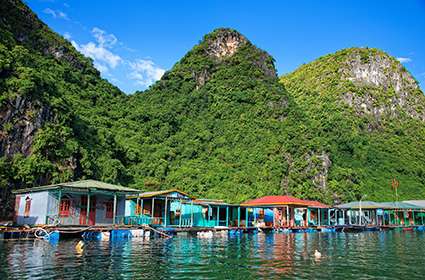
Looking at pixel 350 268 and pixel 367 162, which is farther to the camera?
pixel 367 162

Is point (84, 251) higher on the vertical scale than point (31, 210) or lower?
lower

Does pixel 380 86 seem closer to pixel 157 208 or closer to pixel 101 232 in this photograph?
pixel 157 208

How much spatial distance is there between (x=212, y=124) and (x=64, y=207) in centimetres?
6481

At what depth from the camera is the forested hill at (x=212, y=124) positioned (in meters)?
51.1

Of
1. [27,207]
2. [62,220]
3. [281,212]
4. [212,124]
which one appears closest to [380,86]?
[212,124]

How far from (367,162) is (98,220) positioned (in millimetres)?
78427

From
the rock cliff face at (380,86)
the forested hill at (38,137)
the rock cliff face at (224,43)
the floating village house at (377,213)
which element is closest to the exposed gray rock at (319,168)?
the floating village house at (377,213)

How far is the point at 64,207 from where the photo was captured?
109ft

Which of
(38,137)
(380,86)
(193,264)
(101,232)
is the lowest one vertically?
(193,264)

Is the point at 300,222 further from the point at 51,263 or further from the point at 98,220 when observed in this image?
the point at 51,263

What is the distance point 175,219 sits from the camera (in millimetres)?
43312

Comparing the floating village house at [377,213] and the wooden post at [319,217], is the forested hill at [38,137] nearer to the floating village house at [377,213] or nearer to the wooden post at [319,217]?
the wooden post at [319,217]

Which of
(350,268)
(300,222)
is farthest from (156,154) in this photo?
(350,268)

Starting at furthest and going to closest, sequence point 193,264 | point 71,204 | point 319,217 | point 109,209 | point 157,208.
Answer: point 319,217 → point 157,208 → point 109,209 → point 71,204 → point 193,264
